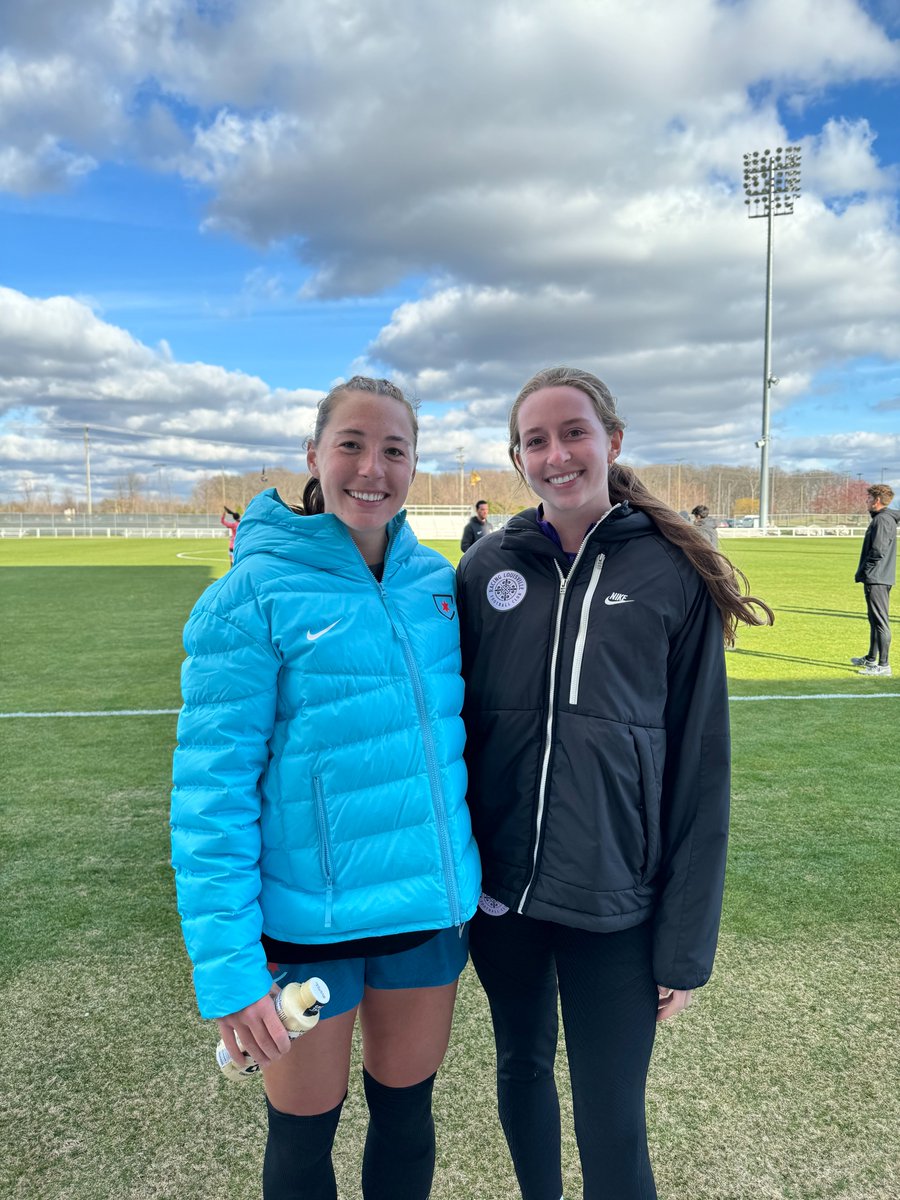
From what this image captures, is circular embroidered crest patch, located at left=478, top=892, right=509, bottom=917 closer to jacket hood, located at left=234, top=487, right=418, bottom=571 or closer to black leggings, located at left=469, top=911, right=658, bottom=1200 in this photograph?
black leggings, located at left=469, top=911, right=658, bottom=1200

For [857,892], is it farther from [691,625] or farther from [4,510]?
[4,510]

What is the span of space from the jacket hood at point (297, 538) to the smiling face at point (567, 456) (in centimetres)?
51

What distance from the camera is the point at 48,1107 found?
2529mm

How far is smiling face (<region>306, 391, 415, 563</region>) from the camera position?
5.99ft

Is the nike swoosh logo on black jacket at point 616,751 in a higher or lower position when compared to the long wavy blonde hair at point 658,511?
lower

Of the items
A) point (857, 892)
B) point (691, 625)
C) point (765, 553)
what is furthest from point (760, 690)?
point (765, 553)

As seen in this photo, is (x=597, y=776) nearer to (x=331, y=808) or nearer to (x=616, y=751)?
(x=616, y=751)

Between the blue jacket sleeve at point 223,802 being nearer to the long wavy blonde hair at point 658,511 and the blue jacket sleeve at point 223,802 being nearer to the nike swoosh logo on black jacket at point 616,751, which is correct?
the nike swoosh logo on black jacket at point 616,751

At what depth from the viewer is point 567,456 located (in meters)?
Result: 1.92

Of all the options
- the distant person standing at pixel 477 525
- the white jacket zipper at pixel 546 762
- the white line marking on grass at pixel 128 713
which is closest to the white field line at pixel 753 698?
the white line marking on grass at pixel 128 713

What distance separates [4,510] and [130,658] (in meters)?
121

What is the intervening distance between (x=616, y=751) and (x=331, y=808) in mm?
626

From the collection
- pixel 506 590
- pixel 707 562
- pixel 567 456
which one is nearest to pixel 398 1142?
pixel 506 590

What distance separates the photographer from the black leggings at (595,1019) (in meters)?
1.77
